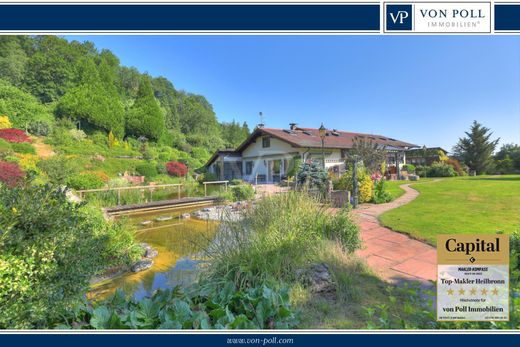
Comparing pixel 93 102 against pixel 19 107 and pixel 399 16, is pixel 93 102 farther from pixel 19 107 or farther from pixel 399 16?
pixel 399 16

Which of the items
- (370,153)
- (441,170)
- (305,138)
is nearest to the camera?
(370,153)

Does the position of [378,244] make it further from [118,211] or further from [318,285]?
[118,211]

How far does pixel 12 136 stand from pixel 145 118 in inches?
250

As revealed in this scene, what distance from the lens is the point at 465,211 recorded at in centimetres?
541

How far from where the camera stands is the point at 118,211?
333 inches

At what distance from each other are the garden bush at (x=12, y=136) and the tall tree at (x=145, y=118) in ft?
17.8

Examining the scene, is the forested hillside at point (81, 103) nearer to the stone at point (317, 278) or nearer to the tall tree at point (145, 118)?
the tall tree at point (145, 118)

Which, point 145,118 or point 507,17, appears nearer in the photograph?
point 507,17

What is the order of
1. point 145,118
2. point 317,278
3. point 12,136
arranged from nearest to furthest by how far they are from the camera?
point 317,278, point 12,136, point 145,118

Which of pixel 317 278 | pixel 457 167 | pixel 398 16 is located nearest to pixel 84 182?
pixel 317 278

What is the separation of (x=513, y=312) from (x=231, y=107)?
278cm

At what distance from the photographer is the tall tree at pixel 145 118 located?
1294cm

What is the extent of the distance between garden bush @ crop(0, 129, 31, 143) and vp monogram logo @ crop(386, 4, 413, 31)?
1692cm
